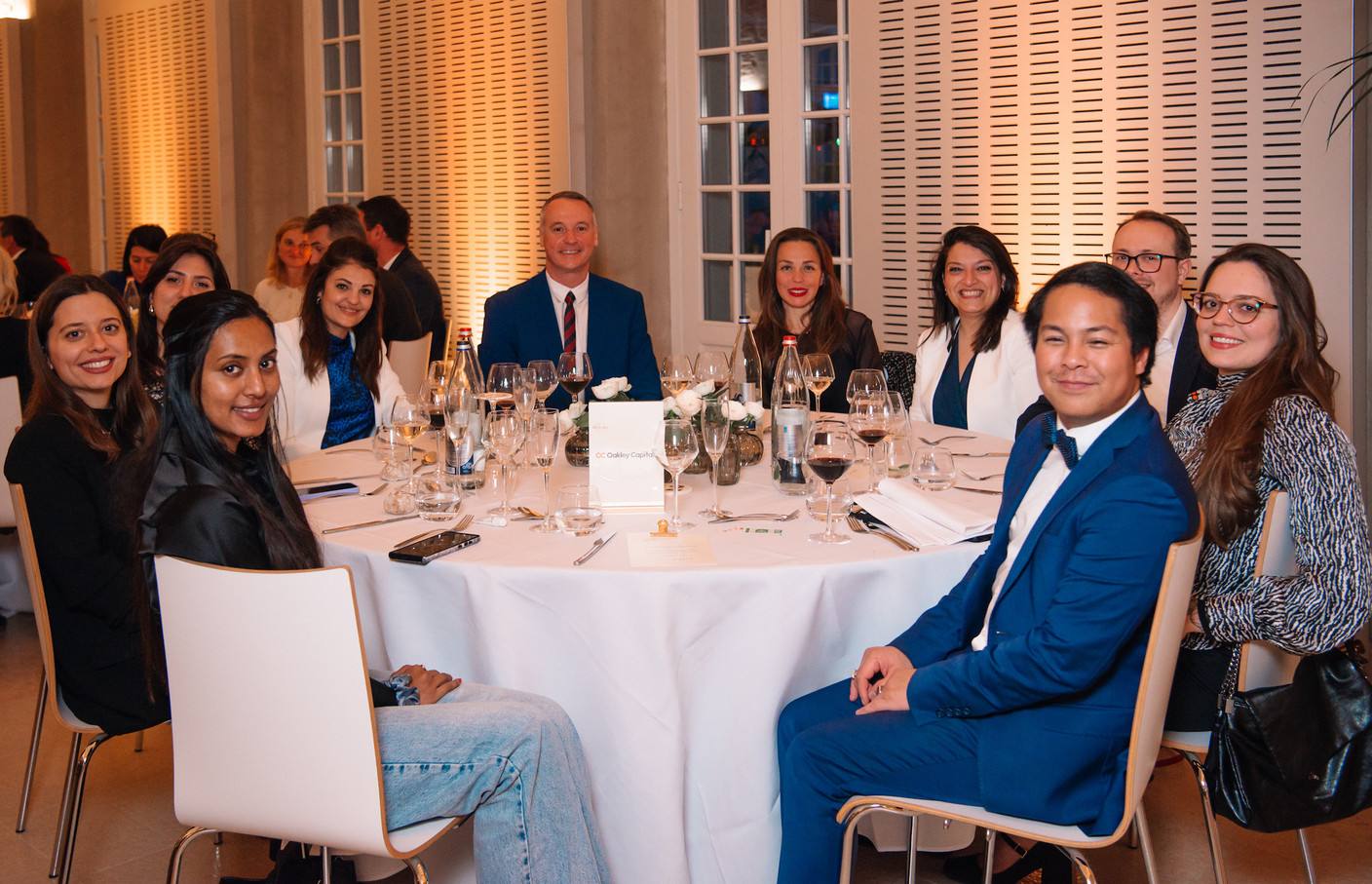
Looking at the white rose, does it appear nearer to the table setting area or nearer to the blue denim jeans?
the table setting area

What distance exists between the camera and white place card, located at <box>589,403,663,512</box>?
105 inches

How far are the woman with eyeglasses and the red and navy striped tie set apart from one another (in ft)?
9.09

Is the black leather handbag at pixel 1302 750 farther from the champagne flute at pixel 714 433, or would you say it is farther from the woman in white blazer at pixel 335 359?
the woman in white blazer at pixel 335 359

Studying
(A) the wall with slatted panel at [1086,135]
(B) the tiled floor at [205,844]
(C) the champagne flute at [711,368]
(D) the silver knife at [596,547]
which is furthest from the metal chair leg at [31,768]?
(A) the wall with slatted panel at [1086,135]

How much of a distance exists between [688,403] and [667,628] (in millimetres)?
719

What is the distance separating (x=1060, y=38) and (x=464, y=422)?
3648 mm

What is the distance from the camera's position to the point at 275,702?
1.83 meters

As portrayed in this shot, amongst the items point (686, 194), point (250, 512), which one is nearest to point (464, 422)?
point (250, 512)

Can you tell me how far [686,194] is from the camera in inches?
262

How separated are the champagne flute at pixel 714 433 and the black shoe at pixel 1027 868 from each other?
104 centimetres

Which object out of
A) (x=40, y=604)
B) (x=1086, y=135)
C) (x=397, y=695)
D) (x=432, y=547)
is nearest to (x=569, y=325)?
(x=1086, y=135)

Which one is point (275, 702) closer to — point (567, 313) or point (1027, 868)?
point (1027, 868)

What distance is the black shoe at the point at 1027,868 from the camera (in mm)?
2584

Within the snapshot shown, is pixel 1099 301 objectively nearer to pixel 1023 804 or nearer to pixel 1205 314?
pixel 1205 314
